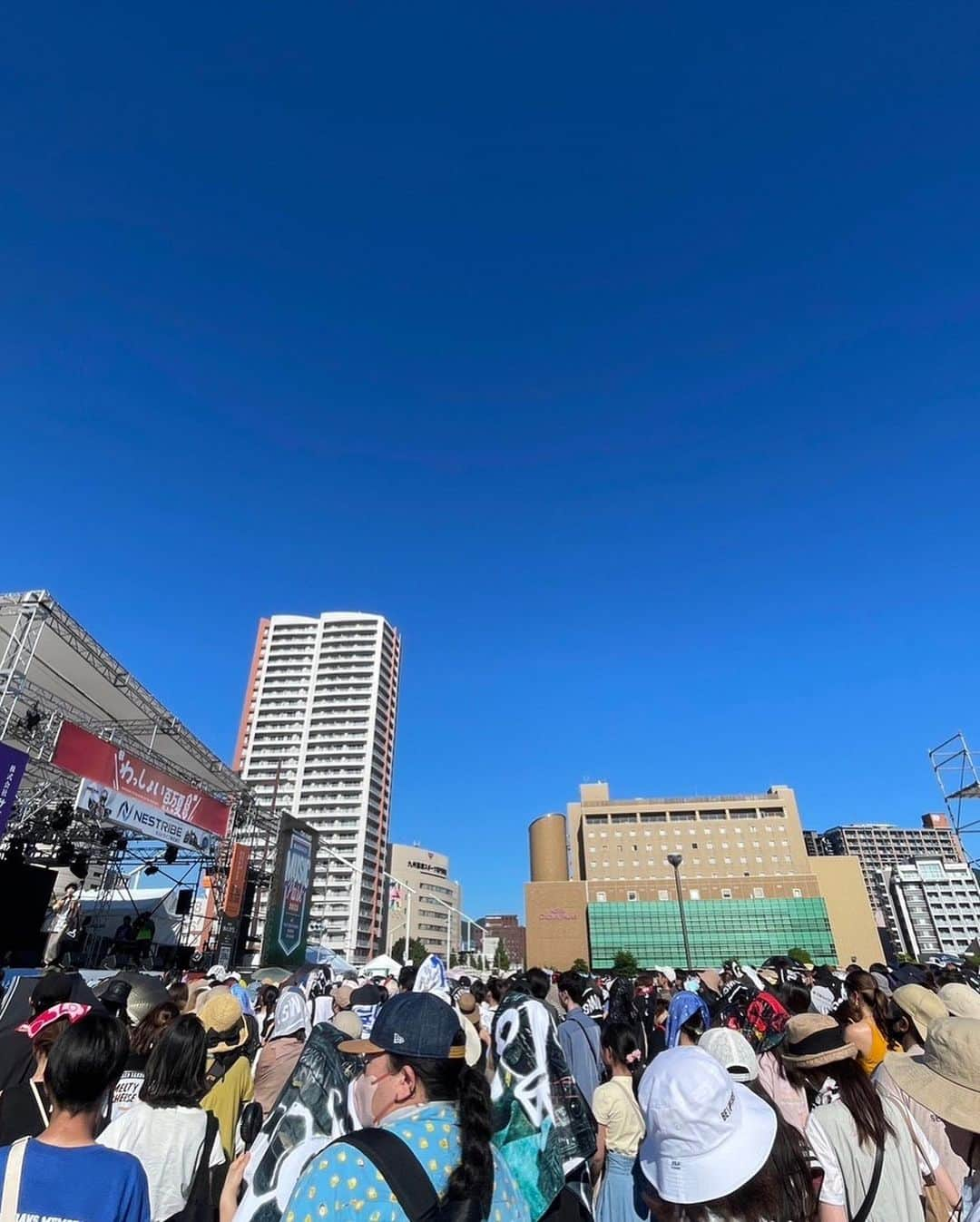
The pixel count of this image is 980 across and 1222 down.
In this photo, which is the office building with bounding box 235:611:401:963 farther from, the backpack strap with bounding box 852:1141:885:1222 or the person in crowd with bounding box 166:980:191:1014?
the backpack strap with bounding box 852:1141:885:1222

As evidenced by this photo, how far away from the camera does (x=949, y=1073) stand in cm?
203

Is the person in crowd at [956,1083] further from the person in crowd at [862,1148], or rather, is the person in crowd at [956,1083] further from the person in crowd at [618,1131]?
the person in crowd at [618,1131]

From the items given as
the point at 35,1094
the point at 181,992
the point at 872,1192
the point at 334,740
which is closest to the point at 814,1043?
the point at 872,1192

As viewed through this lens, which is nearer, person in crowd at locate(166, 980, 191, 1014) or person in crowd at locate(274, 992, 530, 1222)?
person in crowd at locate(274, 992, 530, 1222)

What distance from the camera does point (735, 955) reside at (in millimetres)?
70312

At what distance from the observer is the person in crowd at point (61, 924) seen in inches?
773

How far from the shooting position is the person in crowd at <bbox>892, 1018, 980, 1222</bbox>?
71.4 inches

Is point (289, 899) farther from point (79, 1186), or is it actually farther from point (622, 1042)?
point (79, 1186)

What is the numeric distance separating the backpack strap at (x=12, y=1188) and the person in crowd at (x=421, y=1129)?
1060 millimetres

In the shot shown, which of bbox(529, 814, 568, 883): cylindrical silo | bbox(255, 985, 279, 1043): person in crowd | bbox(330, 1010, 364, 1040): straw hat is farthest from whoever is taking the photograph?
bbox(529, 814, 568, 883): cylindrical silo

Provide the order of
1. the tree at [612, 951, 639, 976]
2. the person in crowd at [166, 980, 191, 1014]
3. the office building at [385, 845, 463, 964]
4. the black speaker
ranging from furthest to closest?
the office building at [385, 845, 463, 964] < the tree at [612, 951, 639, 976] < the black speaker < the person in crowd at [166, 980, 191, 1014]

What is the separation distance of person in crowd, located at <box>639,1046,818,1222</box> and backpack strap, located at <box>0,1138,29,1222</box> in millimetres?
1909

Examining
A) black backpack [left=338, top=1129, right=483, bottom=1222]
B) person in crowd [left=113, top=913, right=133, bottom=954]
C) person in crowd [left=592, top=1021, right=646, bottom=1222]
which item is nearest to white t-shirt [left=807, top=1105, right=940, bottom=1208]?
person in crowd [left=592, top=1021, right=646, bottom=1222]

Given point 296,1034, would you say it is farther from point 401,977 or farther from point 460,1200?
point 401,977
